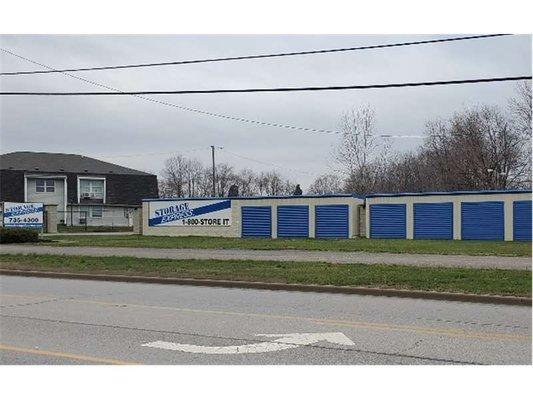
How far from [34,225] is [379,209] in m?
21.9

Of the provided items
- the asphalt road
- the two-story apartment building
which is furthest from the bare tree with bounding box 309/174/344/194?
the asphalt road

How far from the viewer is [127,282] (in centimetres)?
1667

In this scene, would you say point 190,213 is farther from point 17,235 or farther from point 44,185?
point 44,185

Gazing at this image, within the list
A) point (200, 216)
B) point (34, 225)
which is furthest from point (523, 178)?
point (34, 225)

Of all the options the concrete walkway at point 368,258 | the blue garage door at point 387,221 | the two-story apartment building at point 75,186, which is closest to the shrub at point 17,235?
the concrete walkway at point 368,258

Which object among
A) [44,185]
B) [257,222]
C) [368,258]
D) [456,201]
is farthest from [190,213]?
[44,185]

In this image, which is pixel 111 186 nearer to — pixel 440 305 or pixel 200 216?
pixel 200 216

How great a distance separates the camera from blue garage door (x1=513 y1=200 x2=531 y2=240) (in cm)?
3544

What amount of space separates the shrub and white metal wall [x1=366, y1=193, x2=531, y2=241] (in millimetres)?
19250

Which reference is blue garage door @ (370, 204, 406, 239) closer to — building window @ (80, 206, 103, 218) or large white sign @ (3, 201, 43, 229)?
large white sign @ (3, 201, 43, 229)

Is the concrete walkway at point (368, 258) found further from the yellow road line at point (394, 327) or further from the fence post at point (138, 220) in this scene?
the fence post at point (138, 220)

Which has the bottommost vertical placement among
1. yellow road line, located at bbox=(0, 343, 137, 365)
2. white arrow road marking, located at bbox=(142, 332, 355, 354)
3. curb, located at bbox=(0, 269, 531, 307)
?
curb, located at bbox=(0, 269, 531, 307)

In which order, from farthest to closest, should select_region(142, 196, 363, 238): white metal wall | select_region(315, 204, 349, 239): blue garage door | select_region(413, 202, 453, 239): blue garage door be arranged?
select_region(142, 196, 363, 238): white metal wall < select_region(315, 204, 349, 239): blue garage door < select_region(413, 202, 453, 239): blue garage door

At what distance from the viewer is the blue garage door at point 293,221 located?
134 feet
